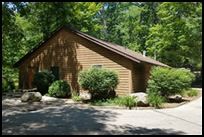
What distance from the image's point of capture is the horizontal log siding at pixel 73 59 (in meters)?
13.7

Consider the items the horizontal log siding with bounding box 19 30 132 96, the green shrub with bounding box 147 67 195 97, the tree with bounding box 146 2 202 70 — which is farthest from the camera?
the tree with bounding box 146 2 202 70

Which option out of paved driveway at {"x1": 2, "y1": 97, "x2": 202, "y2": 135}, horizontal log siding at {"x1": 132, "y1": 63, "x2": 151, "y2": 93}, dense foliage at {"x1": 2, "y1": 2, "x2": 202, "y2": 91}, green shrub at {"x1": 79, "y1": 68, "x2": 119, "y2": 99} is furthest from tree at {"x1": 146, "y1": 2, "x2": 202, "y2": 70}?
paved driveway at {"x1": 2, "y1": 97, "x2": 202, "y2": 135}

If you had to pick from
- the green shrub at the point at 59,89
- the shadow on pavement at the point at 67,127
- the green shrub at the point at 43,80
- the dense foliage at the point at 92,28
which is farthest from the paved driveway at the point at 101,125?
the dense foliage at the point at 92,28

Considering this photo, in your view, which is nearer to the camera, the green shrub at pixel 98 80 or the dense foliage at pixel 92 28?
the green shrub at pixel 98 80

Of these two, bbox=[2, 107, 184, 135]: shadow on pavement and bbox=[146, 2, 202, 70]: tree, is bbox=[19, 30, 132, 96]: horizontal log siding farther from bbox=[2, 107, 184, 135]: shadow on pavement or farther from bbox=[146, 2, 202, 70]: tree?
bbox=[146, 2, 202, 70]: tree

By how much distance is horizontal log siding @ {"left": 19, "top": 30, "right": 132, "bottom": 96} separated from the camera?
540 inches

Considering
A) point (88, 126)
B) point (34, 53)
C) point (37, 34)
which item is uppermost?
point (37, 34)

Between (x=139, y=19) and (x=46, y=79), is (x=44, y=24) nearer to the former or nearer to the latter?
(x=46, y=79)

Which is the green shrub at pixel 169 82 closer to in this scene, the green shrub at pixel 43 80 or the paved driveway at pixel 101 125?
the paved driveway at pixel 101 125

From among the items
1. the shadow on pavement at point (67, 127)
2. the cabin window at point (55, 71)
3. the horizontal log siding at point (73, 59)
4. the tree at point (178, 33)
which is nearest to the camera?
the shadow on pavement at point (67, 127)

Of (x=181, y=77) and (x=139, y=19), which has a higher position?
(x=139, y=19)

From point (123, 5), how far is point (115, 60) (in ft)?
118

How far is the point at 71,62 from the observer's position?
1611cm

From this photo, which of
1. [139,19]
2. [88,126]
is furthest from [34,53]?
[139,19]
